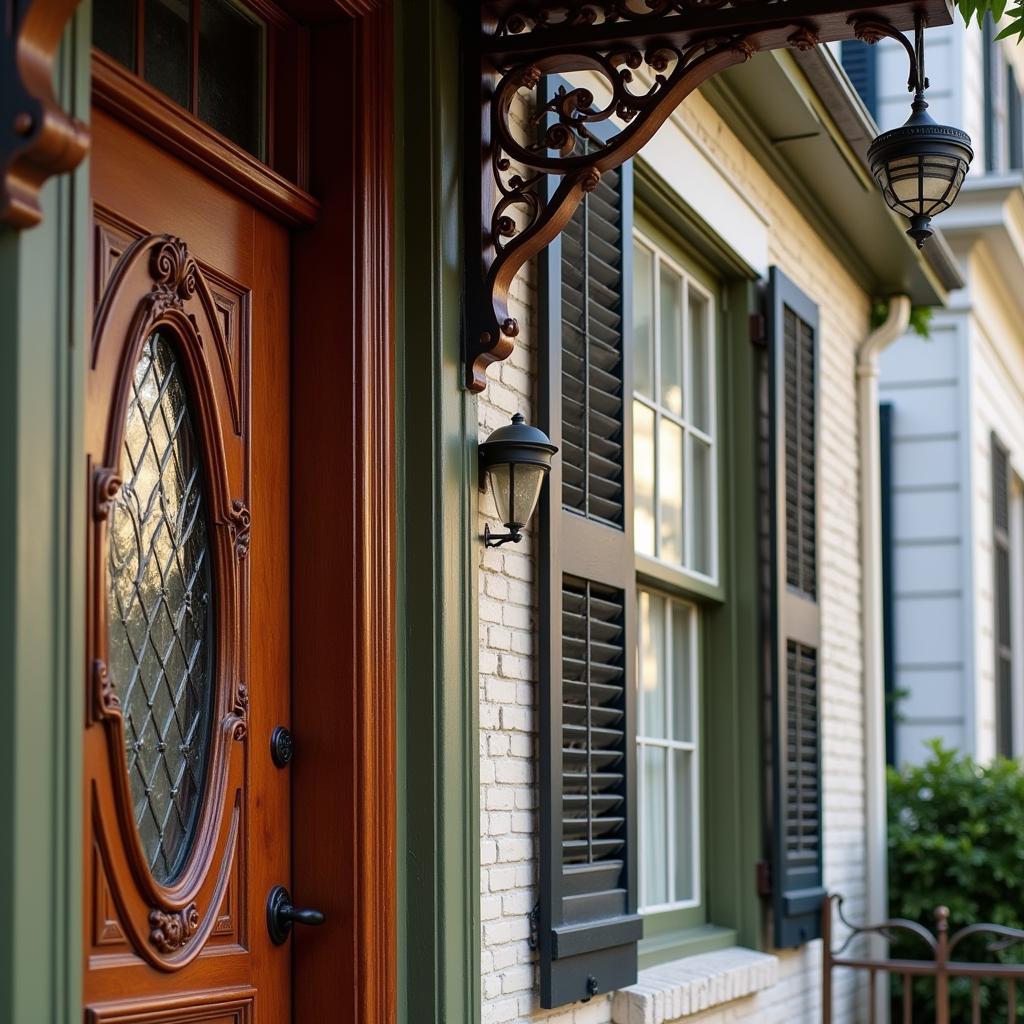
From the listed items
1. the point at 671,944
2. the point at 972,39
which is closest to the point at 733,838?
the point at 671,944

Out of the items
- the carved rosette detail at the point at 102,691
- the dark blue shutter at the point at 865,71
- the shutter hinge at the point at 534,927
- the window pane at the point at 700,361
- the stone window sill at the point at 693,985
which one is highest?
the dark blue shutter at the point at 865,71

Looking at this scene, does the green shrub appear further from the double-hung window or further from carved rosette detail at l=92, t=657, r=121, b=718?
carved rosette detail at l=92, t=657, r=121, b=718

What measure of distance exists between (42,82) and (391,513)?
4.74 ft

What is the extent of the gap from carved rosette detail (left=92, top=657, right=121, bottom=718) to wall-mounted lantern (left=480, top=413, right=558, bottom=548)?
126 centimetres

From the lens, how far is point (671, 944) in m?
5.52

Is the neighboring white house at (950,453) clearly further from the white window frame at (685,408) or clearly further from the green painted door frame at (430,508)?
the green painted door frame at (430,508)

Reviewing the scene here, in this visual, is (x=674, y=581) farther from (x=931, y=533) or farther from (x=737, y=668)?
(x=931, y=533)

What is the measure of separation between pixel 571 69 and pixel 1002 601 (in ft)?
28.0

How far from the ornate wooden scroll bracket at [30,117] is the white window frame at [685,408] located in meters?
3.17

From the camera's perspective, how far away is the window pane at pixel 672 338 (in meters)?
5.88

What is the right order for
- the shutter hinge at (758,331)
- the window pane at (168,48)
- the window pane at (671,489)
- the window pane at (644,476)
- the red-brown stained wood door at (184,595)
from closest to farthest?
the red-brown stained wood door at (184,595)
the window pane at (168,48)
the window pane at (644,476)
the window pane at (671,489)
the shutter hinge at (758,331)

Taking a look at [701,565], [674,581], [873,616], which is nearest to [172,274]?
[674,581]

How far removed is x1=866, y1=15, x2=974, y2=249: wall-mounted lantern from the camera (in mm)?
3996

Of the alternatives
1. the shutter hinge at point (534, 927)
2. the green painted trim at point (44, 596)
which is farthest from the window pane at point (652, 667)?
the green painted trim at point (44, 596)
